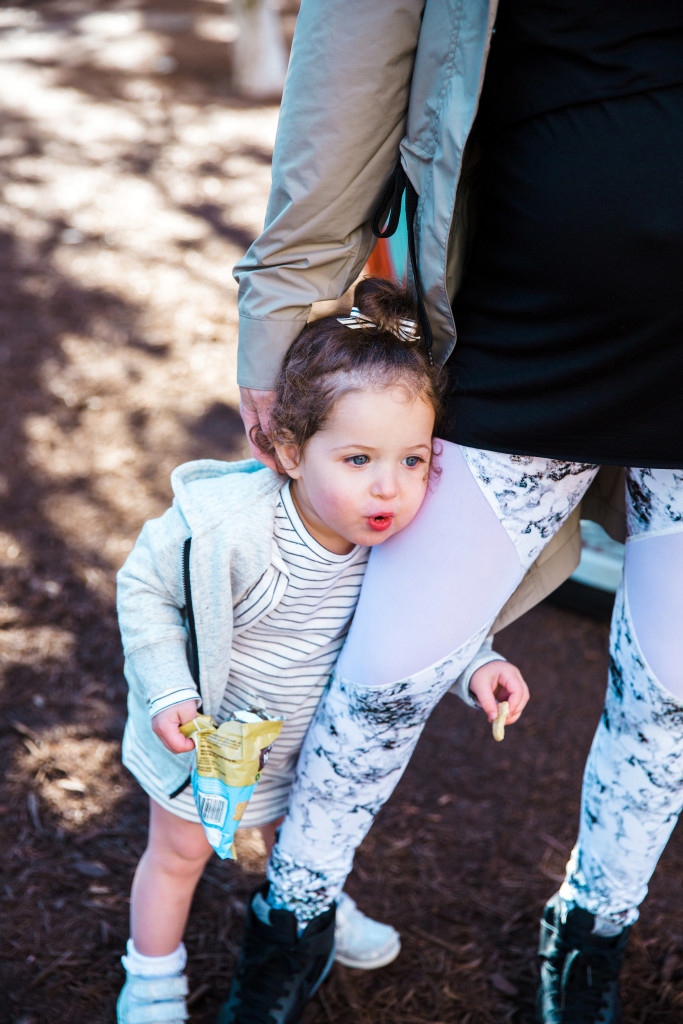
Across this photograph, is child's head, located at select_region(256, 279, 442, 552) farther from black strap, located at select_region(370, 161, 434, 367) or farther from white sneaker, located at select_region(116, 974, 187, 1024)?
white sneaker, located at select_region(116, 974, 187, 1024)

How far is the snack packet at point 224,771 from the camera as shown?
5.06 ft

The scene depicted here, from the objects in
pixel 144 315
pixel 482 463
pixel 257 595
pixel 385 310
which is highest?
pixel 385 310

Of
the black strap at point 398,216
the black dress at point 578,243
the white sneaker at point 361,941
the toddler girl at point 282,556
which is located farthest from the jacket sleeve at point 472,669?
the white sneaker at point 361,941

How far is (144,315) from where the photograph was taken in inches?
199

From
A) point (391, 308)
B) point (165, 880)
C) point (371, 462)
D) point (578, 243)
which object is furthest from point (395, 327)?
point (165, 880)

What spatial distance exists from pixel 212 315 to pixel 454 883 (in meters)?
3.55

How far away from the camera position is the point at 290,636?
1.71m

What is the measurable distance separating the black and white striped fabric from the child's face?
0.35ft

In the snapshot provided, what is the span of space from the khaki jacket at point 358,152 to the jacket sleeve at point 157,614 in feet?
1.02

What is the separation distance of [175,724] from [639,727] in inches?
32.8

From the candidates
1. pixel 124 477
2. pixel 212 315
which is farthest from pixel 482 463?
pixel 212 315

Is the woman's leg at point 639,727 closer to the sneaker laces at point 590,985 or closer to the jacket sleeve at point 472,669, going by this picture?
the sneaker laces at point 590,985

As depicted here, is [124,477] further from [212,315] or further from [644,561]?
[644,561]

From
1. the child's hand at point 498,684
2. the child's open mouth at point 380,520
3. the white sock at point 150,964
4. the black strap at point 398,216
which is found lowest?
the white sock at point 150,964
